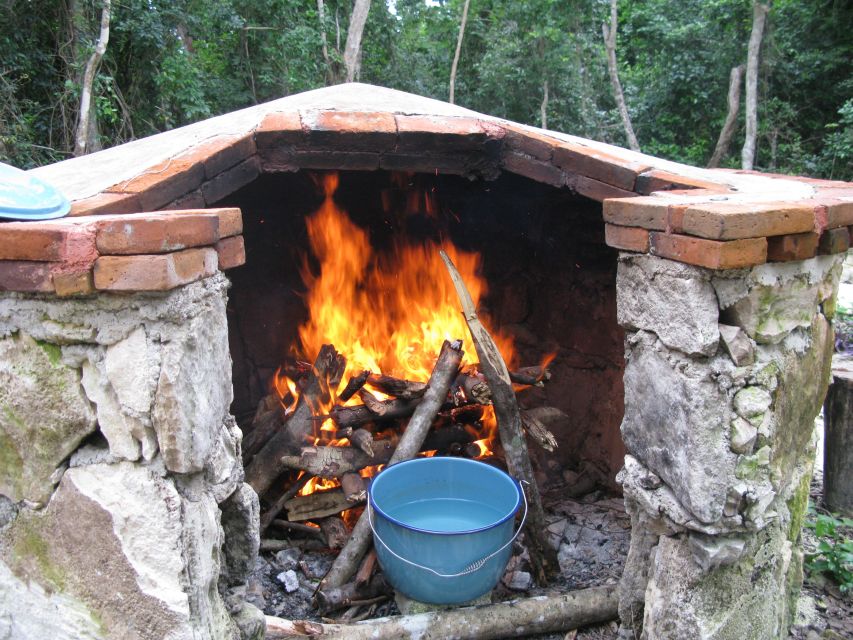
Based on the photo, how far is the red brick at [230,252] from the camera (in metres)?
1.93

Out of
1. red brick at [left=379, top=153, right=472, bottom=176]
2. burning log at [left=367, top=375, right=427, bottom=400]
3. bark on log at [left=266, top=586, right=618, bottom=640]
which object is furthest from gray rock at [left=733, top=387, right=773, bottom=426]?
burning log at [left=367, top=375, right=427, bottom=400]

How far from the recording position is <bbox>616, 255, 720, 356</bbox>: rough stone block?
6.32 ft

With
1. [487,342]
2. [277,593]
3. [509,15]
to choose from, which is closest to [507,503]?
[487,342]

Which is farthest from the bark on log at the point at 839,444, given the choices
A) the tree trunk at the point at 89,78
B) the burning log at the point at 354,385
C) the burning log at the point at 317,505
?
the tree trunk at the point at 89,78

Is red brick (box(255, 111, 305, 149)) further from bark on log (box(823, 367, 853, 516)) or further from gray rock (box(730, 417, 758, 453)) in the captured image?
bark on log (box(823, 367, 853, 516))

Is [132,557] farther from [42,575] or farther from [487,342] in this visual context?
[487,342]

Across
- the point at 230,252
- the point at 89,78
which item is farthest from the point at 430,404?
the point at 89,78

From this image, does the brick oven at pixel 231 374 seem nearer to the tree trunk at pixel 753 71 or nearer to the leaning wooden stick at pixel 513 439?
the leaning wooden stick at pixel 513 439

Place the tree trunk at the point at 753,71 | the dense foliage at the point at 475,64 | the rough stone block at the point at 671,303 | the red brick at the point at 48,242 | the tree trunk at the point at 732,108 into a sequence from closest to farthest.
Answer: the red brick at the point at 48,242 → the rough stone block at the point at 671,303 → the dense foliage at the point at 475,64 → the tree trunk at the point at 753,71 → the tree trunk at the point at 732,108

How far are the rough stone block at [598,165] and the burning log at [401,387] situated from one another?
4.54 feet

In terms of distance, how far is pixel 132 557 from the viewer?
176 centimetres

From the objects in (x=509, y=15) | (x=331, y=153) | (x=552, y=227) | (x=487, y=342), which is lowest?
(x=487, y=342)

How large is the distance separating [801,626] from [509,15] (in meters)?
11.8

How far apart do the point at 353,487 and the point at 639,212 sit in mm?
2012
